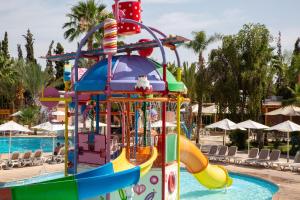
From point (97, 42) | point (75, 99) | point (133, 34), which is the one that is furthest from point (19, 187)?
point (97, 42)

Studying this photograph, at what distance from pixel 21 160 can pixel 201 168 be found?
10.4m

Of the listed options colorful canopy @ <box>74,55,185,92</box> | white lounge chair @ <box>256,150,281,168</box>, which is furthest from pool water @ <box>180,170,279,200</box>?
colorful canopy @ <box>74,55,185,92</box>

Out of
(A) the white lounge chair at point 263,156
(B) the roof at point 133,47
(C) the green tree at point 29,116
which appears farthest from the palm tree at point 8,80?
(B) the roof at point 133,47

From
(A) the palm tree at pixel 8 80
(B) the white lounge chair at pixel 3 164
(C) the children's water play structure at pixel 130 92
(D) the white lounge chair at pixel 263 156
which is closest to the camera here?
(C) the children's water play structure at pixel 130 92

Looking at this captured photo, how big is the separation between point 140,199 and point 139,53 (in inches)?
185

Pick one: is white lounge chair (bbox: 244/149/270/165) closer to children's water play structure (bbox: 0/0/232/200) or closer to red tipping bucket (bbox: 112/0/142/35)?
children's water play structure (bbox: 0/0/232/200)

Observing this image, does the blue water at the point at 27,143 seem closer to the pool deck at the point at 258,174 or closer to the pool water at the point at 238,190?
the pool deck at the point at 258,174

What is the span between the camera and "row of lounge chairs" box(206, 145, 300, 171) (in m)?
21.3

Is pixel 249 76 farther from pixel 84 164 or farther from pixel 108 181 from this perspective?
pixel 108 181

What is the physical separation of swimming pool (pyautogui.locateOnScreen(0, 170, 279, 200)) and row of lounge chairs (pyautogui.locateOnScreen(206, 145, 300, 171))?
269cm

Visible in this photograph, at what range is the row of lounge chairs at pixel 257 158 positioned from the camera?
69.8 ft

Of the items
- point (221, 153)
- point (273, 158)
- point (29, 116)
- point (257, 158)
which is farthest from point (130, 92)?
point (29, 116)

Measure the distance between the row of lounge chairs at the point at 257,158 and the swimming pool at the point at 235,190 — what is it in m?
2.69

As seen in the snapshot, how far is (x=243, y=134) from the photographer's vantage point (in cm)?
3036
